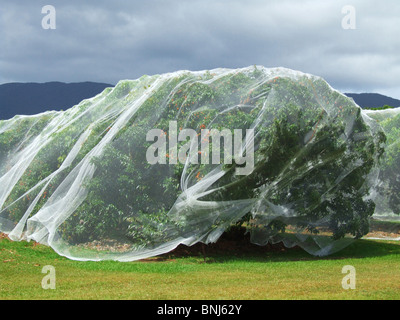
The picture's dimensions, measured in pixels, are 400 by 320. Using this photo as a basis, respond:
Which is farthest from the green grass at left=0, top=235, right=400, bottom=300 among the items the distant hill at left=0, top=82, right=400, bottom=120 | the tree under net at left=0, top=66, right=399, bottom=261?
the distant hill at left=0, top=82, right=400, bottom=120

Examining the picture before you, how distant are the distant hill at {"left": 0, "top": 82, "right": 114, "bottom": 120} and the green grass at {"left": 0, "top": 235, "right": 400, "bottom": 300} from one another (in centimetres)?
3046

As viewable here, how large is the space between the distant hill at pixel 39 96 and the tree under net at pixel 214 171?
98.6ft

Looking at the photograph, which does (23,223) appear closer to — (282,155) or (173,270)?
(173,270)

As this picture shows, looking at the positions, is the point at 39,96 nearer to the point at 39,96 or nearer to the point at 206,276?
the point at 39,96

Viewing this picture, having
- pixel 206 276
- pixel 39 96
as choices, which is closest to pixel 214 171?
pixel 206 276

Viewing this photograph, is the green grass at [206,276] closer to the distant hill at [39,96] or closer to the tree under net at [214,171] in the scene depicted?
the tree under net at [214,171]

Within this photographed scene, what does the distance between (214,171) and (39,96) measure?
34890 millimetres

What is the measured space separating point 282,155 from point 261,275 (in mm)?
2829

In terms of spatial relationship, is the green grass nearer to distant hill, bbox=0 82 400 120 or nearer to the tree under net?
the tree under net

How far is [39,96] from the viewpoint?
4131 centimetres

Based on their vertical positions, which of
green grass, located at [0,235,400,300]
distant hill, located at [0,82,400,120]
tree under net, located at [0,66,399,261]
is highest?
distant hill, located at [0,82,400,120]

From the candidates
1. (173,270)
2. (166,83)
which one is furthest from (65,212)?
(166,83)

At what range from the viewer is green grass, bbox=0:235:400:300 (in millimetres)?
6723

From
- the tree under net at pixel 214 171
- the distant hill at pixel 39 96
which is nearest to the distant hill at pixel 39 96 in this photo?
the distant hill at pixel 39 96
